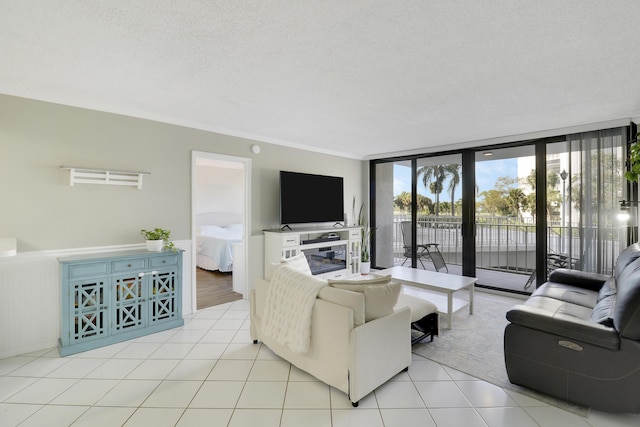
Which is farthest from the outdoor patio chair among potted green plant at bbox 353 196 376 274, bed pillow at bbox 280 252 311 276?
bed pillow at bbox 280 252 311 276

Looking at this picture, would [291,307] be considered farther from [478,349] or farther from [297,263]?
[478,349]

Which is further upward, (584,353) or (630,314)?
(630,314)

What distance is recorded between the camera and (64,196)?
2811 millimetres

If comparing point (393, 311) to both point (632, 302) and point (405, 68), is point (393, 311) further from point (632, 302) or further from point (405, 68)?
point (405, 68)

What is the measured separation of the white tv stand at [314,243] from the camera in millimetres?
4164

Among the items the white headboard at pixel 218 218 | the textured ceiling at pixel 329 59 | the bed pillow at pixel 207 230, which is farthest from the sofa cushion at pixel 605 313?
the white headboard at pixel 218 218

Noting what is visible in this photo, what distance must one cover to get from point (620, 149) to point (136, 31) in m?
5.02

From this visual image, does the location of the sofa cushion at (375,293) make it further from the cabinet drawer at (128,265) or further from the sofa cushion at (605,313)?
the cabinet drawer at (128,265)

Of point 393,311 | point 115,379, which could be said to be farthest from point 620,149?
point 115,379

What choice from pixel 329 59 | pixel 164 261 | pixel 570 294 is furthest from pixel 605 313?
pixel 164 261

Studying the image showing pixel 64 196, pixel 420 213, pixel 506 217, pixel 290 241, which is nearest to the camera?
pixel 64 196

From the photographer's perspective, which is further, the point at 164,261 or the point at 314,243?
the point at 314,243

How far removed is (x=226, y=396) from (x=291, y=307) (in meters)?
0.74

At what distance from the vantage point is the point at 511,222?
15.5 ft
